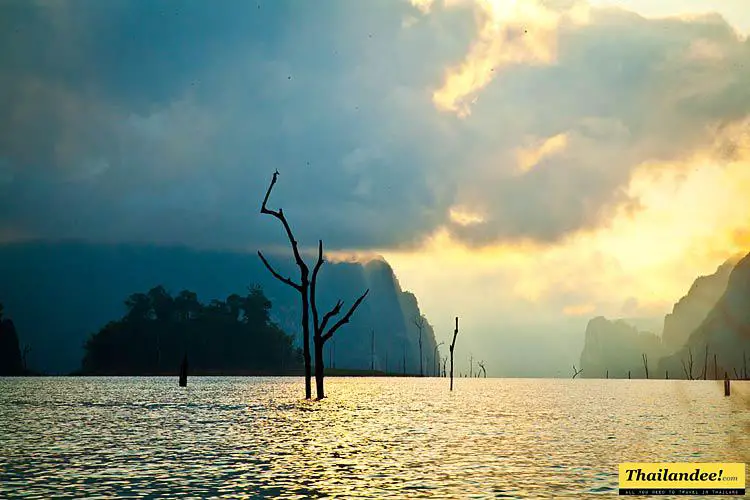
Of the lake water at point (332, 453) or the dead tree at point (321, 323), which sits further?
the dead tree at point (321, 323)

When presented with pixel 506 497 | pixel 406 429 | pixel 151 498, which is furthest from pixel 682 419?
pixel 151 498

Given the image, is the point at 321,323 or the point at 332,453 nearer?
the point at 332,453

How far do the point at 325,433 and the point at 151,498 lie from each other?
21.2 m

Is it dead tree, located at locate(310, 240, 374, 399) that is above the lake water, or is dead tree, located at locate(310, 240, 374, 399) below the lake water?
above

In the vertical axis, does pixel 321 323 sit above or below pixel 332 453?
above

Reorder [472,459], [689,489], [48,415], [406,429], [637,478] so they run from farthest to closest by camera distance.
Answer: [48,415], [406,429], [472,459], [637,478], [689,489]

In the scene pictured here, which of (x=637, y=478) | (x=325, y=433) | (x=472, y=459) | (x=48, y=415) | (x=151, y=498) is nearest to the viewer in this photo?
(x=151, y=498)

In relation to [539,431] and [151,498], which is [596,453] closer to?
[539,431]

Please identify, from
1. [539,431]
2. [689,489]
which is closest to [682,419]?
[539,431]

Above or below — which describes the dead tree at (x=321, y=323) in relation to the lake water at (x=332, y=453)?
above

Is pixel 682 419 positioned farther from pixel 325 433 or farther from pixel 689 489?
pixel 689 489

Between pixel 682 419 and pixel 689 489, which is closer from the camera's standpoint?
pixel 689 489

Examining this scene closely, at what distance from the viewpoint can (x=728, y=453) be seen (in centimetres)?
3547

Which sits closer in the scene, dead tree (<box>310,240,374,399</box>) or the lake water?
the lake water
